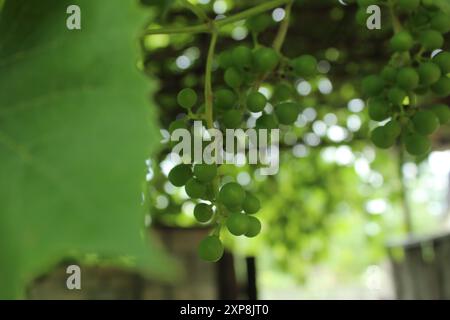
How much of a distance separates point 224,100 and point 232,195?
13cm

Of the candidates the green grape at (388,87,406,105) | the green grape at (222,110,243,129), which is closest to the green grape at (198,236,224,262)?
the green grape at (222,110,243,129)

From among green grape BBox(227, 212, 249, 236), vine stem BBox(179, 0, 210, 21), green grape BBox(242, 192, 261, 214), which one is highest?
vine stem BBox(179, 0, 210, 21)

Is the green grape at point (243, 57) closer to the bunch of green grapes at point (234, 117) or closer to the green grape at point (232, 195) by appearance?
the bunch of green grapes at point (234, 117)

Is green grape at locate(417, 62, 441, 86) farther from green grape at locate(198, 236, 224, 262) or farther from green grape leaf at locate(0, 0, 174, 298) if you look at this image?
green grape leaf at locate(0, 0, 174, 298)

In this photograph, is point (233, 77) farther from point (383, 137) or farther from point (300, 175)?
point (300, 175)

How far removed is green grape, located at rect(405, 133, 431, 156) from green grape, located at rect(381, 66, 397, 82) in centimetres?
6

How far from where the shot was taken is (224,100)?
0.60 metres

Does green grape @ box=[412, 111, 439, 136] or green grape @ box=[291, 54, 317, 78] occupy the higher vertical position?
green grape @ box=[291, 54, 317, 78]

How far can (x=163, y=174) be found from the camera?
156 centimetres

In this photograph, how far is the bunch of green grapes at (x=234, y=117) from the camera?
20.2 inches

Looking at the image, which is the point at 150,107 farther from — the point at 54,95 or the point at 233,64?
the point at 233,64

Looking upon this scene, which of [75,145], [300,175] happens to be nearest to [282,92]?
[75,145]

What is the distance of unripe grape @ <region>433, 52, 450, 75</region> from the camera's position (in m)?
0.59

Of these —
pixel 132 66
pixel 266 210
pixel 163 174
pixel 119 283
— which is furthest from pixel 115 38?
pixel 266 210
